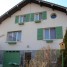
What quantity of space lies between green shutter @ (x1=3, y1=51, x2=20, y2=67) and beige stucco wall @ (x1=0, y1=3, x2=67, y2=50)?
534mm

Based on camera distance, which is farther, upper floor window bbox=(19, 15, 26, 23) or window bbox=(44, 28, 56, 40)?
upper floor window bbox=(19, 15, 26, 23)

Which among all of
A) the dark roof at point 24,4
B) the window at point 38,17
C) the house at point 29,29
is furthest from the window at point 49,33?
the dark roof at point 24,4

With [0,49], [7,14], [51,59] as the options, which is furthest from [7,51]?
[51,59]

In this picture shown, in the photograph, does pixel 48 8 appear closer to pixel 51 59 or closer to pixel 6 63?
pixel 51 59

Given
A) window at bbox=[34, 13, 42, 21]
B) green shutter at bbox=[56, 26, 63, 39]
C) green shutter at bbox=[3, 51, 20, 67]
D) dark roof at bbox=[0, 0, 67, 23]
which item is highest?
dark roof at bbox=[0, 0, 67, 23]

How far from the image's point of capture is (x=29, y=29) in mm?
18688

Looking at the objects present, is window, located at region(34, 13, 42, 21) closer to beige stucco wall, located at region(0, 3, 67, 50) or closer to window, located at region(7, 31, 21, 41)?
beige stucco wall, located at region(0, 3, 67, 50)

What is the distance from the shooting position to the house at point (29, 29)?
57.0 ft

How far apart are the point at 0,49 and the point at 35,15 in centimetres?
535

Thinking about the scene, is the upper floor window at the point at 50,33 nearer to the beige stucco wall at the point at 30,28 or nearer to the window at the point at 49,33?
the window at the point at 49,33

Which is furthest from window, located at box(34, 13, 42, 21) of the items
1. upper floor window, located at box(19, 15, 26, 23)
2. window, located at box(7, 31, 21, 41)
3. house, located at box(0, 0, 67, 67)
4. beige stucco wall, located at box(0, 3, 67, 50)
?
window, located at box(7, 31, 21, 41)

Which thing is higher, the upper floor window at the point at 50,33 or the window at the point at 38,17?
the window at the point at 38,17

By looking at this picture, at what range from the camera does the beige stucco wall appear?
56.9 feet

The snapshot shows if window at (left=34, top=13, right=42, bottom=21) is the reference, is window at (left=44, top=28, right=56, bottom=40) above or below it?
below
